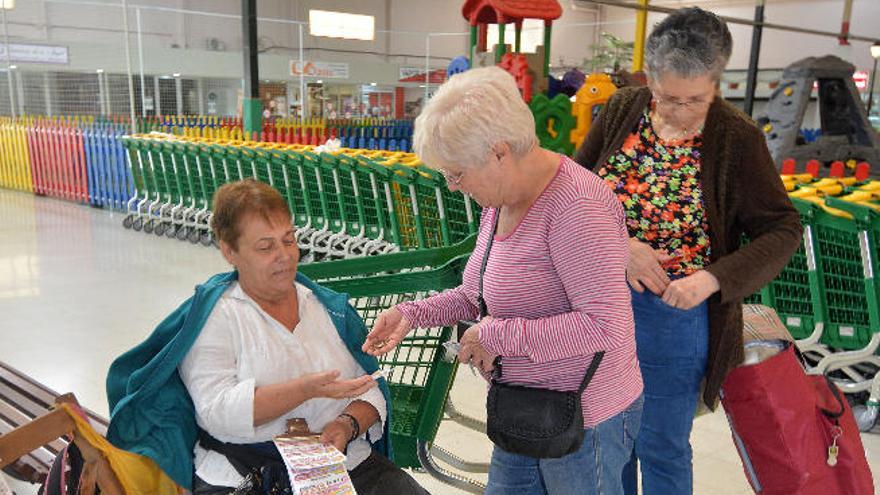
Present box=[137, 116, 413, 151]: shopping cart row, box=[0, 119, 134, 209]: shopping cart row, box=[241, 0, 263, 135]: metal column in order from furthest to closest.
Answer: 1. box=[137, 116, 413, 151]: shopping cart row
2. box=[0, 119, 134, 209]: shopping cart row
3. box=[241, 0, 263, 135]: metal column

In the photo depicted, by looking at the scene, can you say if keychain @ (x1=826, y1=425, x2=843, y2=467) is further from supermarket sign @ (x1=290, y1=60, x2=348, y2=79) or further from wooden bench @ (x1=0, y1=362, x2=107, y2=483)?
supermarket sign @ (x1=290, y1=60, x2=348, y2=79)

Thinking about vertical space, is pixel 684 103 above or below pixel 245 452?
above

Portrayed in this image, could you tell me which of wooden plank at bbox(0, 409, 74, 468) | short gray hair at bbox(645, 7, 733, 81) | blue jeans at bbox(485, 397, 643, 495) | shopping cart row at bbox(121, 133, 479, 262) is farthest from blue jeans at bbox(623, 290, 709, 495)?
shopping cart row at bbox(121, 133, 479, 262)

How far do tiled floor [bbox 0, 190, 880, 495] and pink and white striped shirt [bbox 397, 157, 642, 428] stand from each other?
173 centimetres

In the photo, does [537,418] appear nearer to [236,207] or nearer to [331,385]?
[331,385]

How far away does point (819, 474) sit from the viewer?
2125mm

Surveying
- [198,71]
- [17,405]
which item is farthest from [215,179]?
[198,71]

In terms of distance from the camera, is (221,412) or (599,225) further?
(221,412)

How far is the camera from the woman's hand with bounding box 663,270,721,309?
1720 millimetres

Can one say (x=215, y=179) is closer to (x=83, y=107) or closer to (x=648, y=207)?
(x=648, y=207)

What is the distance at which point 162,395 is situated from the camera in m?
1.75

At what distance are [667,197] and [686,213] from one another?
0.06 metres

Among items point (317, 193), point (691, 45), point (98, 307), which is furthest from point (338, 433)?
point (317, 193)

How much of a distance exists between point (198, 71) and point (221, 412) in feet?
63.3
